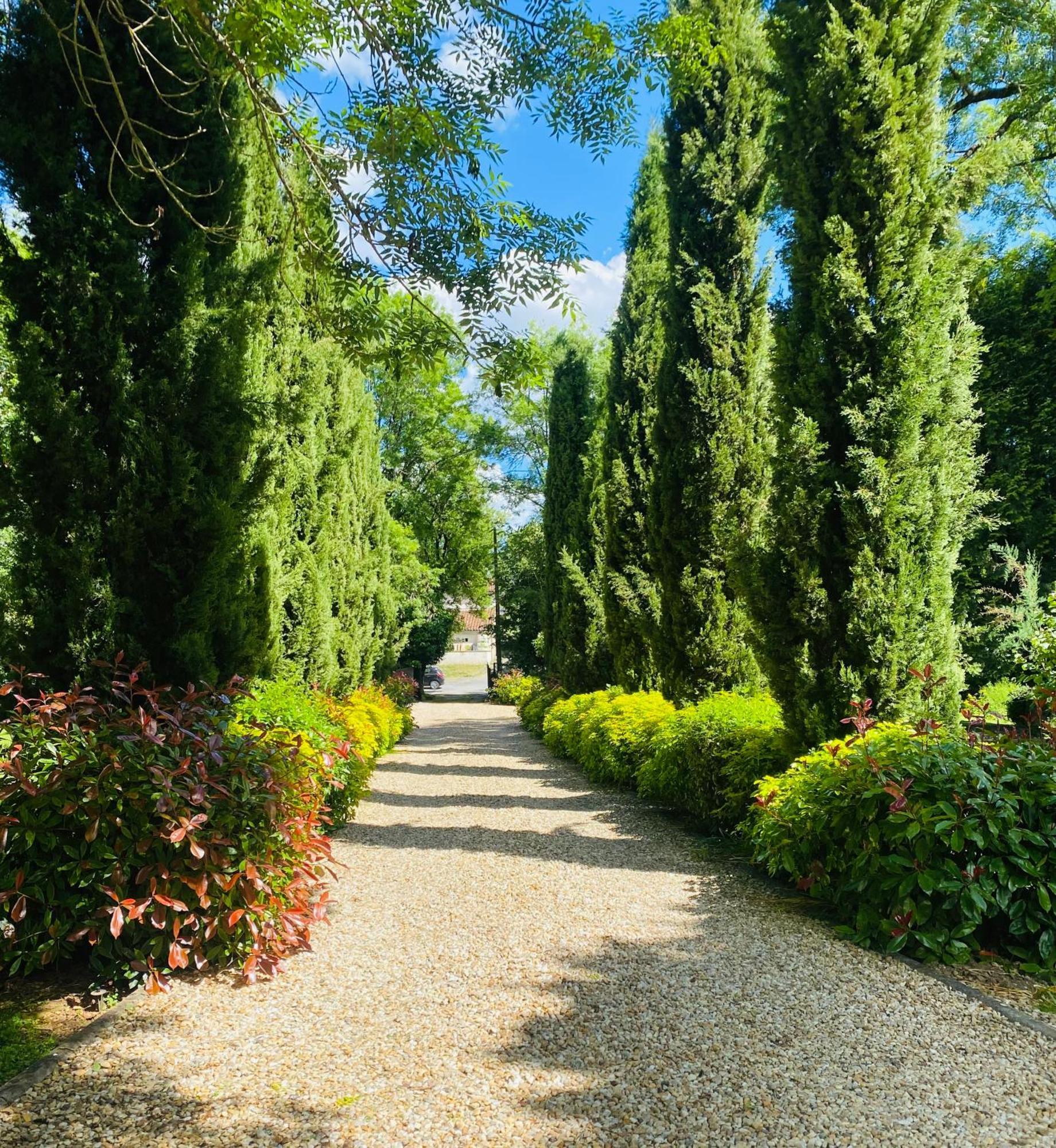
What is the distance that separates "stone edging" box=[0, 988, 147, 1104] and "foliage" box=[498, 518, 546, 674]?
845 inches

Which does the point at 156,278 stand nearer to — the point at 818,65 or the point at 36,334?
the point at 36,334

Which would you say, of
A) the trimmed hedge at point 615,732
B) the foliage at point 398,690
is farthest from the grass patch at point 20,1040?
the foliage at point 398,690

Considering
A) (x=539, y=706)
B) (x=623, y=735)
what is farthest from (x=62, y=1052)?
(x=539, y=706)

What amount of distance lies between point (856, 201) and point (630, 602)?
5791mm

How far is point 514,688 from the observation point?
22.1m

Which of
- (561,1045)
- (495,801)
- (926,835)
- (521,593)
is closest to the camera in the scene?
(561,1045)

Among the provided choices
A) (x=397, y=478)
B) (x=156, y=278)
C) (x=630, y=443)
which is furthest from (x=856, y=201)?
(x=397, y=478)

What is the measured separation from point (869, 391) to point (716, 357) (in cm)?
316

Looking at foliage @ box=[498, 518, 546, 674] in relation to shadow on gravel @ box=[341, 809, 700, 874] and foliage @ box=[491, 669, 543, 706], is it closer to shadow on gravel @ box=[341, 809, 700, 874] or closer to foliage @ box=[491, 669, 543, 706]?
foliage @ box=[491, 669, 543, 706]

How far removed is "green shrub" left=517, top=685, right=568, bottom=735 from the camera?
13750 mm

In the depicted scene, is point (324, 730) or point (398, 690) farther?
point (398, 690)

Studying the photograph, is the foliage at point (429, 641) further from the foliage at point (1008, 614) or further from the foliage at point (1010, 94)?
the foliage at point (1010, 94)

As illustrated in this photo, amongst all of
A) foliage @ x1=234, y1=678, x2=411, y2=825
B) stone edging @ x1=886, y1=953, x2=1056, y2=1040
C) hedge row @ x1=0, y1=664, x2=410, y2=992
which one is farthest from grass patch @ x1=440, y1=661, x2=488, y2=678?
stone edging @ x1=886, y1=953, x2=1056, y2=1040

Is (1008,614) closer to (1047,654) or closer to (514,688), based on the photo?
(1047,654)
